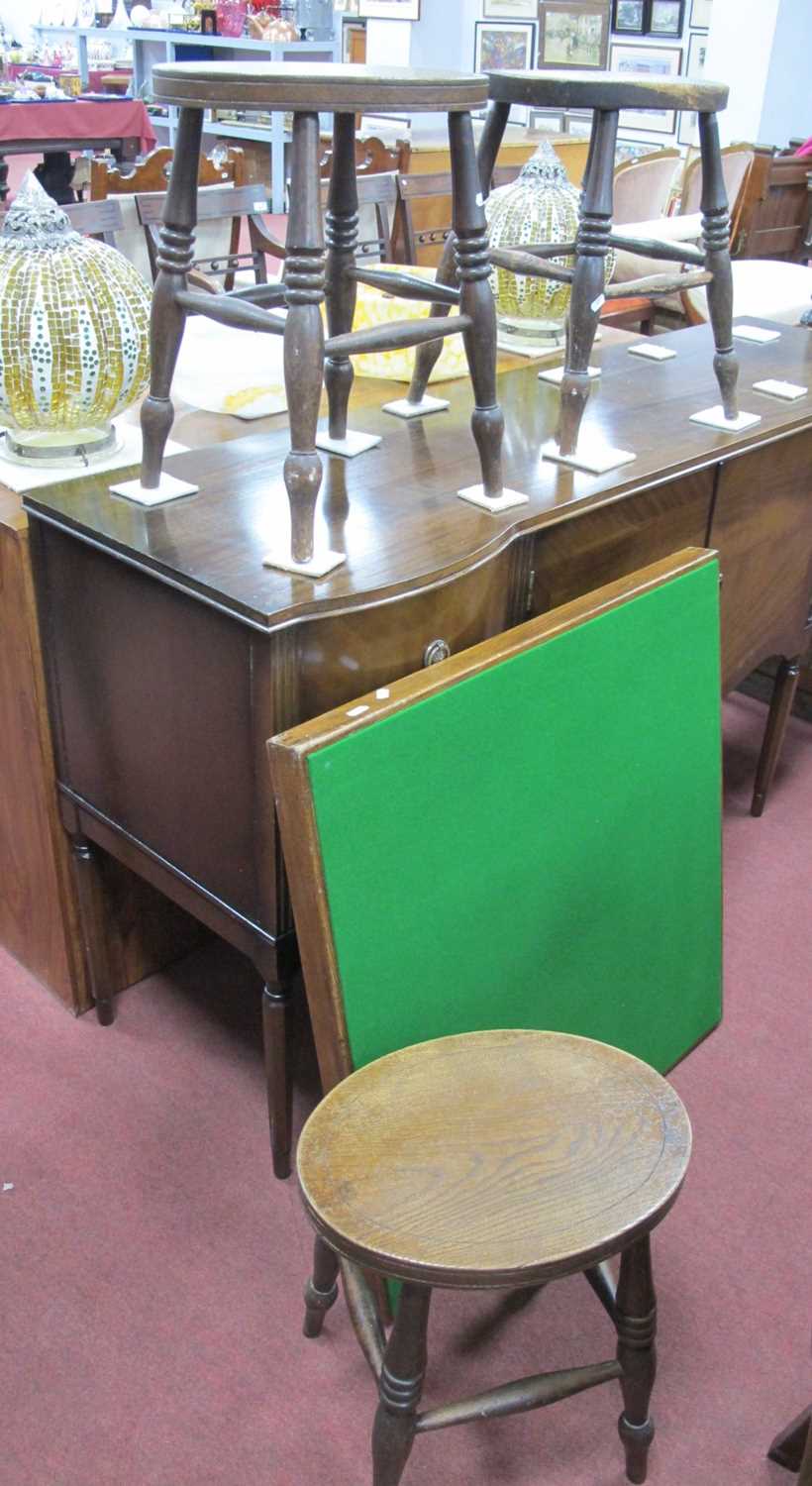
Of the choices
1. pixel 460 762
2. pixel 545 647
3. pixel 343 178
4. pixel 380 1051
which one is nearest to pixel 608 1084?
pixel 380 1051

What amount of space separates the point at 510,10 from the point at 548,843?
29.1 feet

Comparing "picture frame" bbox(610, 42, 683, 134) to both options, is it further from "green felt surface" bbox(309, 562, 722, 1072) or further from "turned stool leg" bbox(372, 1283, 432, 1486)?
"turned stool leg" bbox(372, 1283, 432, 1486)

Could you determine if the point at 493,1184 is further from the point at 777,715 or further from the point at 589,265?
the point at 777,715

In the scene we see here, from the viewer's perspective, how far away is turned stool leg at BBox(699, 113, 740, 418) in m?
1.65

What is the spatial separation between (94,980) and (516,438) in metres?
1.03

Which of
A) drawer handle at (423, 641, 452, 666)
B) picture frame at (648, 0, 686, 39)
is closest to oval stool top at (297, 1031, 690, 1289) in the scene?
drawer handle at (423, 641, 452, 666)

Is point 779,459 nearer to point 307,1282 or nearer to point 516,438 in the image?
point 516,438

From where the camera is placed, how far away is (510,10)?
855cm

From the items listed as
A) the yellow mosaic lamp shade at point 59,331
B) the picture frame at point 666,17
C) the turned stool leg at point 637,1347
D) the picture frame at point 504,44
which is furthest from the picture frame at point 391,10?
the turned stool leg at point 637,1347

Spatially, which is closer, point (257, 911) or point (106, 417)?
point (257, 911)

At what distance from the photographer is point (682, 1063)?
187cm

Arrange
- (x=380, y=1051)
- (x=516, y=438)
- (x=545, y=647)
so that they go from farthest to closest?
1. (x=516, y=438)
2. (x=545, y=647)
3. (x=380, y=1051)

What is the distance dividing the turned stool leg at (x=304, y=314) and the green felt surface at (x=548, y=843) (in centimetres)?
27

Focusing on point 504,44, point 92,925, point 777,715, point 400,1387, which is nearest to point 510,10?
point 504,44
